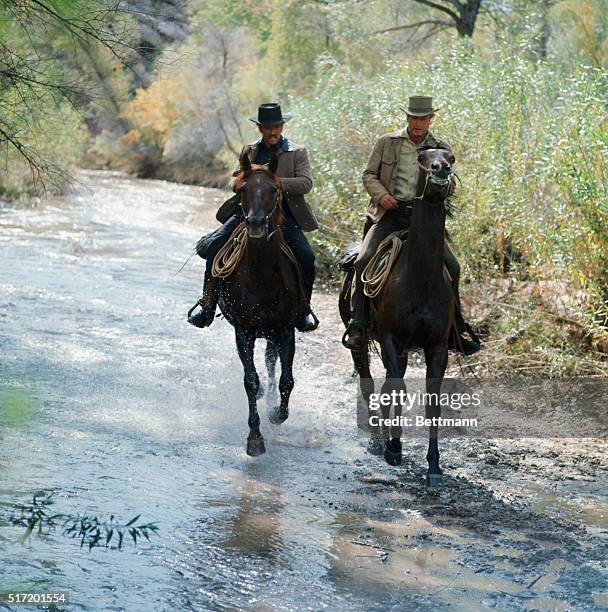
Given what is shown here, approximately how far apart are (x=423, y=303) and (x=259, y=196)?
1.59 m

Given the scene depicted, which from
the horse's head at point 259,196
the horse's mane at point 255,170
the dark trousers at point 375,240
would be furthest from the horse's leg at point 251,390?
the horse's mane at point 255,170

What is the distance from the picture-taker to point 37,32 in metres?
8.67

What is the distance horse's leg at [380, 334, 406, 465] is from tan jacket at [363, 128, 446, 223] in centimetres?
123

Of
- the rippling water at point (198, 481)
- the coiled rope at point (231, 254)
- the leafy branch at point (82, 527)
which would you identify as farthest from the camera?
the coiled rope at point (231, 254)

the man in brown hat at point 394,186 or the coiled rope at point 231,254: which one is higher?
the man in brown hat at point 394,186

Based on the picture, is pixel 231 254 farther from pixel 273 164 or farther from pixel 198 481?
pixel 198 481

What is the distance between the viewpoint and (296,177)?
9.43 meters

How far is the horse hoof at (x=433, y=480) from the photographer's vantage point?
8156mm

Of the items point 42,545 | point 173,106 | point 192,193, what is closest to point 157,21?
point 42,545

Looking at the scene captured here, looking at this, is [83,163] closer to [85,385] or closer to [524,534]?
[85,385]

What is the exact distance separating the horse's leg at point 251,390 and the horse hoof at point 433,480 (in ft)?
5.34

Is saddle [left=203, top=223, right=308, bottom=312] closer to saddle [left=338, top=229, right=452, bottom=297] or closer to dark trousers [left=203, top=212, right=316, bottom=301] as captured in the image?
dark trousers [left=203, top=212, right=316, bottom=301]

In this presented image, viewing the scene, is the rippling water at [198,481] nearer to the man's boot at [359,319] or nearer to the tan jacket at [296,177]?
the man's boot at [359,319]

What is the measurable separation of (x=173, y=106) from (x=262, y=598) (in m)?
46.3
